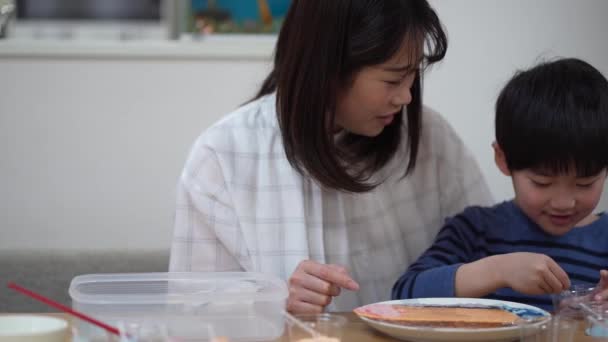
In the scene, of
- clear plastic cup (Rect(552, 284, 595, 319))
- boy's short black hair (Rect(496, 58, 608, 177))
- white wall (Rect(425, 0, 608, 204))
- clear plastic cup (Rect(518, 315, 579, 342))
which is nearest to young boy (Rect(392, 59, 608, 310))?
boy's short black hair (Rect(496, 58, 608, 177))

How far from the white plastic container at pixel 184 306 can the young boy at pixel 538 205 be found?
374mm

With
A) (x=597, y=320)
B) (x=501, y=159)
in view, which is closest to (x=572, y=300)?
(x=597, y=320)

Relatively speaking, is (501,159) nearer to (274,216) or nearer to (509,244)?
(509,244)

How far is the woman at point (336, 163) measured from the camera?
5.07ft

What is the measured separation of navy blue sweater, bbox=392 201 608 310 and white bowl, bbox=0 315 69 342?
61 cm

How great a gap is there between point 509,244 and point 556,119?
0.79 ft

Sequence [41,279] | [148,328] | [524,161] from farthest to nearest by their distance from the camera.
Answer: [41,279], [524,161], [148,328]

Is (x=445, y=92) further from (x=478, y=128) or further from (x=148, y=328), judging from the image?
(x=148, y=328)

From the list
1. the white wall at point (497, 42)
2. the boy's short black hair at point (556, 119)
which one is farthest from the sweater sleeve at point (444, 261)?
the white wall at point (497, 42)

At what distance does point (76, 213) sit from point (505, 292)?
137 cm

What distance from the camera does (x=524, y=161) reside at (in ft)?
5.05

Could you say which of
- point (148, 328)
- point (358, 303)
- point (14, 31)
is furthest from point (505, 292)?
point (14, 31)

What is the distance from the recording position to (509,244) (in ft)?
5.33

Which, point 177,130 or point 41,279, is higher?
point 177,130
